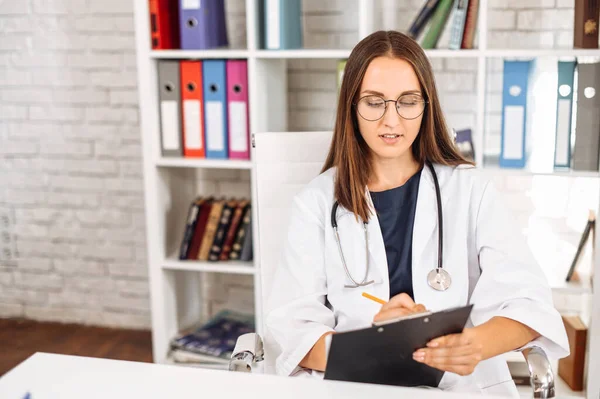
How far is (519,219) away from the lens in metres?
2.69

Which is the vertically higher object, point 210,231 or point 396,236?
point 396,236

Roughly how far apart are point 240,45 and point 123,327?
1427 millimetres

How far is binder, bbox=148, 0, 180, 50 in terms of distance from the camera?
2.42 meters

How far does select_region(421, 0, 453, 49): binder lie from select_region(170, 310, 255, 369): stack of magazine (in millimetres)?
1342

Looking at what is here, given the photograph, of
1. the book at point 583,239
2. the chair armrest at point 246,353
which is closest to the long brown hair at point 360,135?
the chair armrest at point 246,353

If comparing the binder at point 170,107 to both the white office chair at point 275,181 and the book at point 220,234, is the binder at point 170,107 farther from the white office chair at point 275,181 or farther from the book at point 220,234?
the white office chair at point 275,181

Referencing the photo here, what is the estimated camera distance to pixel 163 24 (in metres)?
2.46

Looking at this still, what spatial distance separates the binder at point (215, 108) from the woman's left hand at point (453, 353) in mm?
1410

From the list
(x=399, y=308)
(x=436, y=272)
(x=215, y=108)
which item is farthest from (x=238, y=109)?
(x=399, y=308)

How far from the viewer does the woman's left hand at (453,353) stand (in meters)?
1.17

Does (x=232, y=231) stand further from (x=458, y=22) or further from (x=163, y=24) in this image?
(x=458, y=22)

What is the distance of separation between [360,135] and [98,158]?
1.77 meters

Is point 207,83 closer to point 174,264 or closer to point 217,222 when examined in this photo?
point 217,222

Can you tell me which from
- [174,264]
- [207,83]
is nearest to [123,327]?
[174,264]
